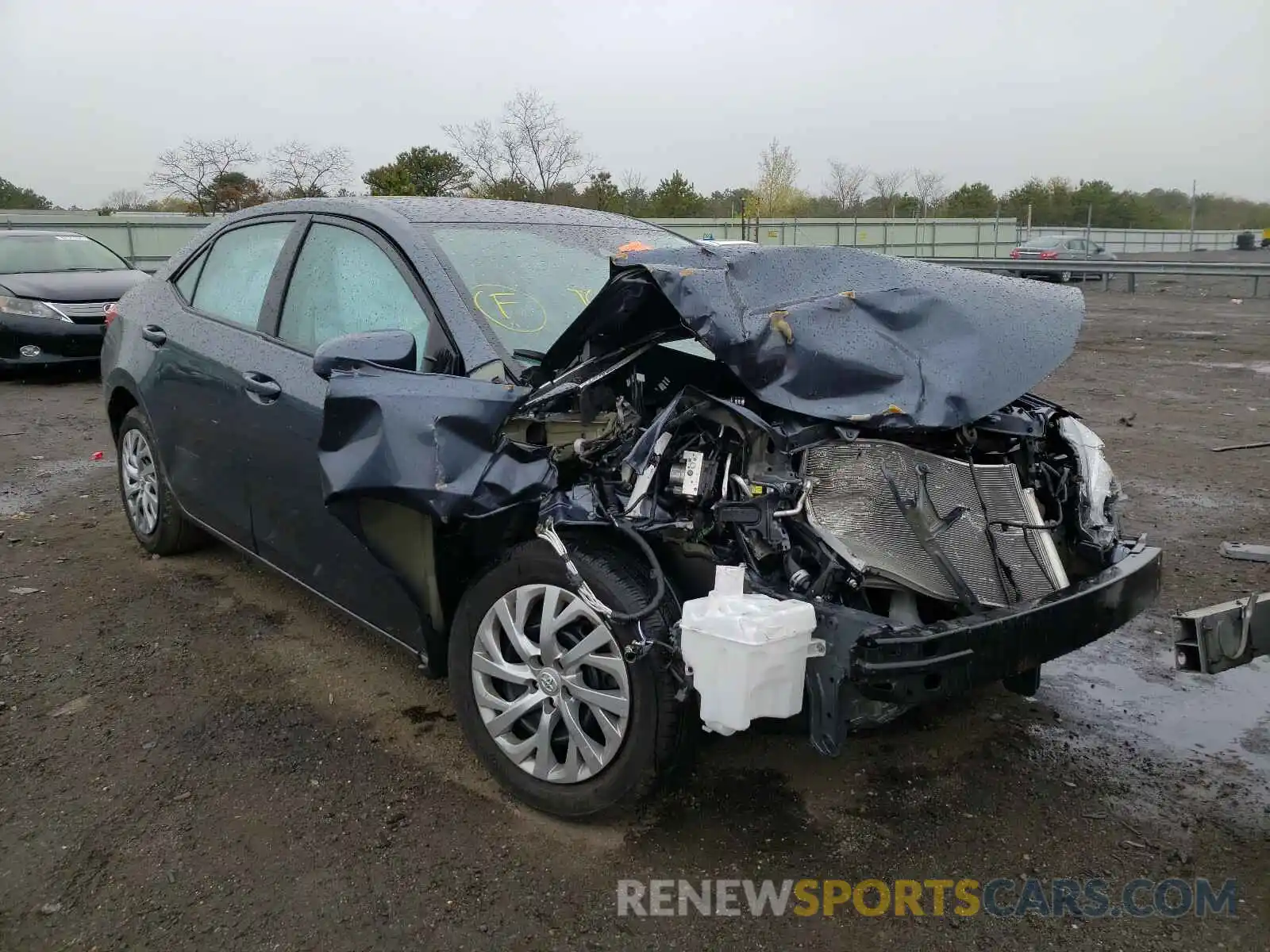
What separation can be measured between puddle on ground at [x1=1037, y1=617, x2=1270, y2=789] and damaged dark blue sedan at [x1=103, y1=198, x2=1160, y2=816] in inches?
19.8

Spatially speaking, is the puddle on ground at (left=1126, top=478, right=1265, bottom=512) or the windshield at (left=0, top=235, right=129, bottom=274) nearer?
the puddle on ground at (left=1126, top=478, right=1265, bottom=512)

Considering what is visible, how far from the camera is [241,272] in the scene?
4328 millimetres

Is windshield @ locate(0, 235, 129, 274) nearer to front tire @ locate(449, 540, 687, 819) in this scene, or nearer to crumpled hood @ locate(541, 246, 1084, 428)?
front tire @ locate(449, 540, 687, 819)

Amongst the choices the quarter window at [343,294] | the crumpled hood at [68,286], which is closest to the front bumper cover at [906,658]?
the quarter window at [343,294]

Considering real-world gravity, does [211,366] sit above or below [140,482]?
above

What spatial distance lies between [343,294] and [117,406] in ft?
7.21

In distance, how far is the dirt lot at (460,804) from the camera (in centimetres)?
247

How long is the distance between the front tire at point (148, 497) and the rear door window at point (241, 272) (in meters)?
0.75

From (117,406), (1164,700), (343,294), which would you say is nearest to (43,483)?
(117,406)

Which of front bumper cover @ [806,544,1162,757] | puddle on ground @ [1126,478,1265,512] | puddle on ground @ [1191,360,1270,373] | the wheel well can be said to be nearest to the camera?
front bumper cover @ [806,544,1162,757]

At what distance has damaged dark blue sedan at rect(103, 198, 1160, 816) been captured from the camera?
258 centimetres

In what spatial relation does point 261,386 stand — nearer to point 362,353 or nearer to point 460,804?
point 362,353

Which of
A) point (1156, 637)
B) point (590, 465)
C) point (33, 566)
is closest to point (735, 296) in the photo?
point (590, 465)

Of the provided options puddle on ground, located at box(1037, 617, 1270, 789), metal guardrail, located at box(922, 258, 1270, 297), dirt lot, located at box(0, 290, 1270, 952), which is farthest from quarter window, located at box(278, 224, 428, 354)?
metal guardrail, located at box(922, 258, 1270, 297)
